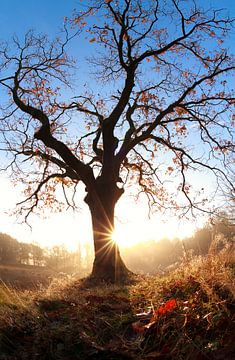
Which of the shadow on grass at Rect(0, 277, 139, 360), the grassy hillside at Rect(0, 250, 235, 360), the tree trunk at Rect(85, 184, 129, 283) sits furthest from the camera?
the tree trunk at Rect(85, 184, 129, 283)

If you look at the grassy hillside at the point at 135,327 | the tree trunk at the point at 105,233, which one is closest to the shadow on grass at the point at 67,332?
the grassy hillside at the point at 135,327

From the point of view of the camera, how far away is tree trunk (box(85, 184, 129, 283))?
10117mm

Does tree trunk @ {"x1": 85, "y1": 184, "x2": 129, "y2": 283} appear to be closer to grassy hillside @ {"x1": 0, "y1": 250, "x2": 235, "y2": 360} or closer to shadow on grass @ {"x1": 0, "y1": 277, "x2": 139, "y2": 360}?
grassy hillside @ {"x1": 0, "y1": 250, "x2": 235, "y2": 360}

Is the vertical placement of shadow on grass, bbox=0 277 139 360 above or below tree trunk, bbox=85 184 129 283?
below

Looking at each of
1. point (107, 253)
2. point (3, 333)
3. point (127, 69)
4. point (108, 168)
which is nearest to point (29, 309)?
point (3, 333)

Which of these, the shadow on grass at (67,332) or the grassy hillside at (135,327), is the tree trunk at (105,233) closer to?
the grassy hillside at (135,327)

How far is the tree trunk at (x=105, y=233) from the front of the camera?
1012 cm

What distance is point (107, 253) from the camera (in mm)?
10305

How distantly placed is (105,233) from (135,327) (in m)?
7.11

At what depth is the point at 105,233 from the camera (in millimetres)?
10602

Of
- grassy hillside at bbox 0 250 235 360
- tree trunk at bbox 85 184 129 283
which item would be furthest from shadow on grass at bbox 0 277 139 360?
tree trunk at bbox 85 184 129 283

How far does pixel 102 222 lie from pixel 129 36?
6.07 meters

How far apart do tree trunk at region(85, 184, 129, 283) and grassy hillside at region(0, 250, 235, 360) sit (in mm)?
5463

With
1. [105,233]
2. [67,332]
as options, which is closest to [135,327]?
[67,332]
